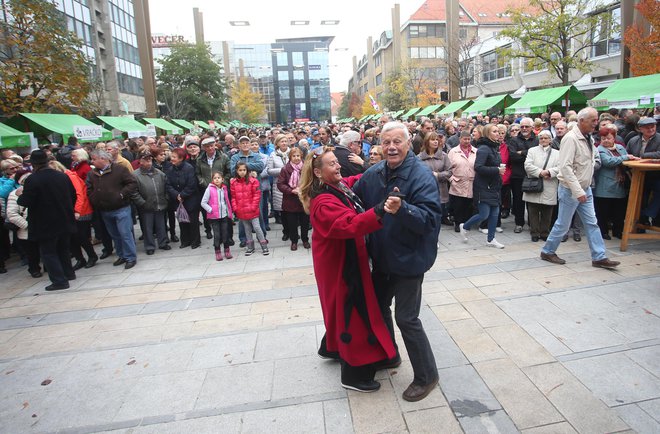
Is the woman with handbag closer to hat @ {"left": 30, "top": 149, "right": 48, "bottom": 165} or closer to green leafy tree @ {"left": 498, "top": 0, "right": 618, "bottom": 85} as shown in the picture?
hat @ {"left": 30, "top": 149, "right": 48, "bottom": 165}

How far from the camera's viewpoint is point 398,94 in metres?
47.3

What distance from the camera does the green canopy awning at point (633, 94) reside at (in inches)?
407

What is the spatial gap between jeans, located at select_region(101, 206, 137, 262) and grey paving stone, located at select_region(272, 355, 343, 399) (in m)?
4.68

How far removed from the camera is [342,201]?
3047 millimetres

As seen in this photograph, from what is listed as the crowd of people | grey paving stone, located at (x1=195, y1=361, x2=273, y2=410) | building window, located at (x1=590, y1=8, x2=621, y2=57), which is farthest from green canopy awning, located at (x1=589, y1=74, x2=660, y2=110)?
building window, located at (x1=590, y1=8, x2=621, y2=57)

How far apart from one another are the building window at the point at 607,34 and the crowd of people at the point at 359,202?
18.5 m

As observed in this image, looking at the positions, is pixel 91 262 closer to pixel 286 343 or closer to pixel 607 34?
pixel 286 343

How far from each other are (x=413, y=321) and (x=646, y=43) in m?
19.1

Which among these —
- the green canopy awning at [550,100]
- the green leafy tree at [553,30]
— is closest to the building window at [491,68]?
the green leafy tree at [553,30]

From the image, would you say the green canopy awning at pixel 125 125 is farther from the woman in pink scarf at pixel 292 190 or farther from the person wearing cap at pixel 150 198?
the woman in pink scarf at pixel 292 190

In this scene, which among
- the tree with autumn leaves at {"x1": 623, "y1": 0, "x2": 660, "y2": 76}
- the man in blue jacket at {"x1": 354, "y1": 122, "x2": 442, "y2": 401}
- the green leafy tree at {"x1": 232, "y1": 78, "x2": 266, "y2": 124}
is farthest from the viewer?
the green leafy tree at {"x1": 232, "y1": 78, "x2": 266, "y2": 124}

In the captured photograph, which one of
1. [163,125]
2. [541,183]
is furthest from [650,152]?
[163,125]

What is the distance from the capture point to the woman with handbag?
696 centimetres

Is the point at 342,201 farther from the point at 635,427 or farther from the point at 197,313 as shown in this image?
the point at 197,313
